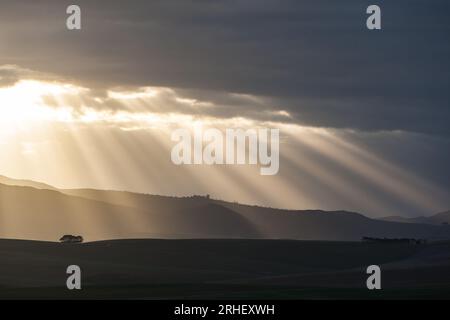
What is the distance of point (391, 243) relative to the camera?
150 m

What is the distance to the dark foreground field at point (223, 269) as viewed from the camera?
76.4m

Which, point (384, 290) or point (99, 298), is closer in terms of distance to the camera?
point (99, 298)

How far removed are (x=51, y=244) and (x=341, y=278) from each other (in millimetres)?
52811

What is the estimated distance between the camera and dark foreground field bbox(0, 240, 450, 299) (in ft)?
251

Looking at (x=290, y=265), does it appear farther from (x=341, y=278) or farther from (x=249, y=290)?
(x=249, y=290)

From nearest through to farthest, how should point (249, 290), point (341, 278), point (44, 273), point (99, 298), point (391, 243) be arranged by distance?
point (99, 298), point (249, 290), point (341, 278), point (44, 273), point (391, 243)

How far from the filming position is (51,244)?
463ft

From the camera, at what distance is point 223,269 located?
121688 mm

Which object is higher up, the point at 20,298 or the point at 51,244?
the point at 51,244

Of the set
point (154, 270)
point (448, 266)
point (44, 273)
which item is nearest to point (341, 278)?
point (448, 266)
